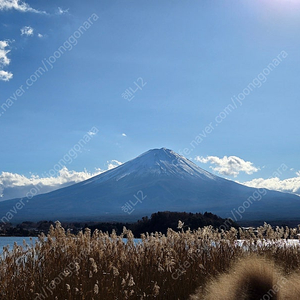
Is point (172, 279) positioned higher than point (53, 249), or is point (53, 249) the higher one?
point (53, 249)

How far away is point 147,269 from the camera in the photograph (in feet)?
29.1

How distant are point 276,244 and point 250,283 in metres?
3.86

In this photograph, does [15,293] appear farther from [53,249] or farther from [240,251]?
[240,251]

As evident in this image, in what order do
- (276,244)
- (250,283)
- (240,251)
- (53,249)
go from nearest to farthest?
(250,283), (53,249), (240,251), (276,244)

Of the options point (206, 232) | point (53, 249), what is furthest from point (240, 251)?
point (53, 249)

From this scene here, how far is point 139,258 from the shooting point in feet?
29.5

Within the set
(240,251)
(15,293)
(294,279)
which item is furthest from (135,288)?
(240,251)

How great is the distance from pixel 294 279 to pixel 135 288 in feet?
9.76

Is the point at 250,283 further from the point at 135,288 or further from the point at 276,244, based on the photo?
the point at 276,244

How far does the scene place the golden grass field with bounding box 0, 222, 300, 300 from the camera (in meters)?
7.80

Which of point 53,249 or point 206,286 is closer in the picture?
point 206,286

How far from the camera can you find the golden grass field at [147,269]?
25.6 feet

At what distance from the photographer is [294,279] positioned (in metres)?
8.33

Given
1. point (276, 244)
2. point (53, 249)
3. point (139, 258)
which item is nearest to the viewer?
point (139, 258)
